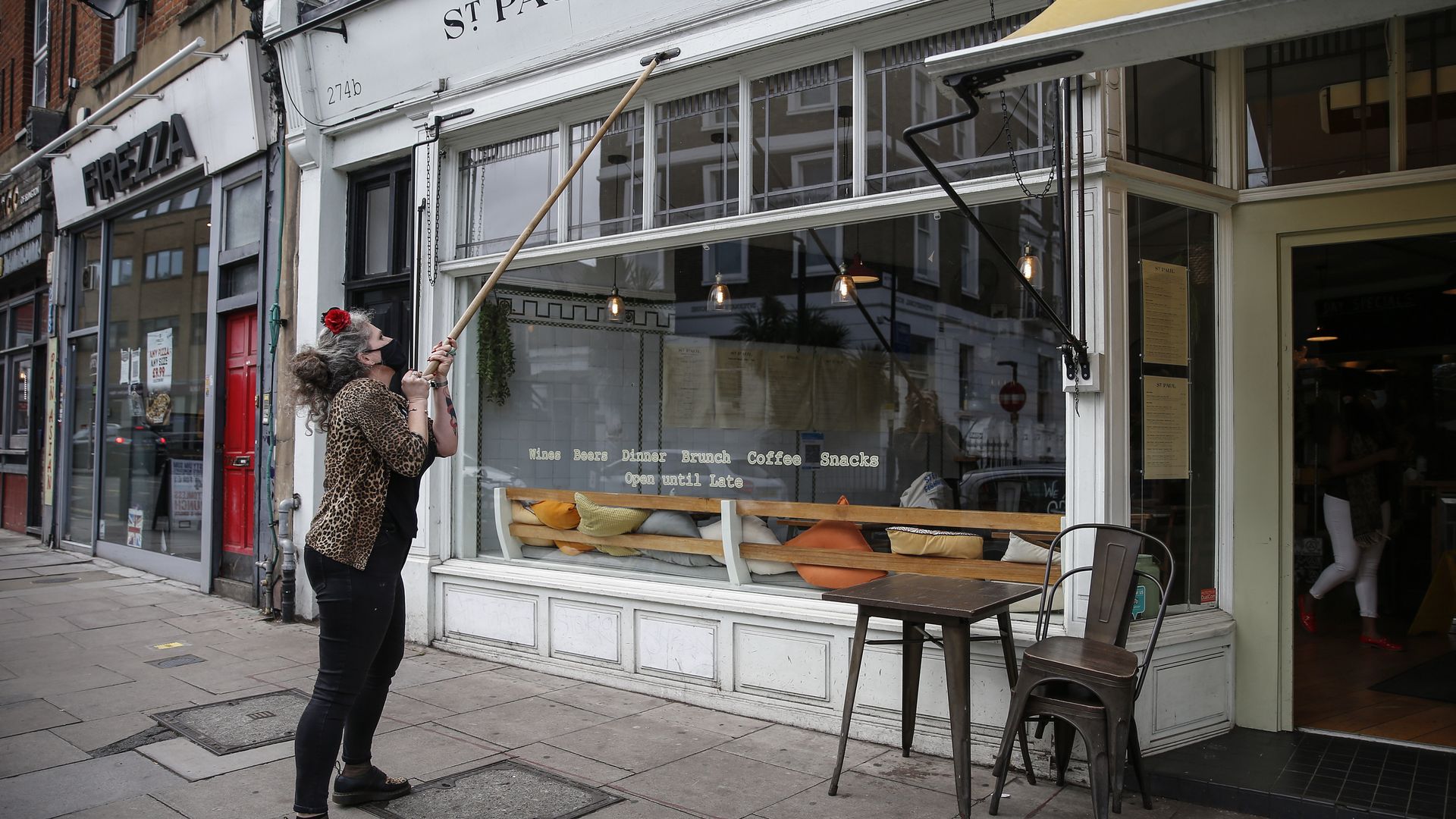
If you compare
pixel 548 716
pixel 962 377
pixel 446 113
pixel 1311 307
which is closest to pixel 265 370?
pixel 446 113

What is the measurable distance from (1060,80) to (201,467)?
8.35 meters

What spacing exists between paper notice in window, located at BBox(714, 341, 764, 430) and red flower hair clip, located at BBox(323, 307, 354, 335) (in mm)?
2776

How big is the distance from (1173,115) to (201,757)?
5.53 m

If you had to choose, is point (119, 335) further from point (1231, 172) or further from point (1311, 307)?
point (1311, 307)

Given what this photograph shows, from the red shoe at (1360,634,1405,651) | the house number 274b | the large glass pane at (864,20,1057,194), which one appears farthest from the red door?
the red shoe at (1360,634,1405,651)

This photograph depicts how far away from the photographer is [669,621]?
5.65 metres

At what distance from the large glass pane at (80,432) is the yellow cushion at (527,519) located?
761 centimetres

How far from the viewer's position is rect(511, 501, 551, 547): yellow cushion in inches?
265

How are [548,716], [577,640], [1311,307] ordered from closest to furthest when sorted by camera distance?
[548,716], [577,640], [1311,307]

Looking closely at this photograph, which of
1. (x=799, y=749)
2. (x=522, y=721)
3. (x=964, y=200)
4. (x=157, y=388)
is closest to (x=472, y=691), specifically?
(x=522, y=721)

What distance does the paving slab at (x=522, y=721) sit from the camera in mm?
4938

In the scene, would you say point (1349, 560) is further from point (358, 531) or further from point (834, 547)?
point (358, 531)

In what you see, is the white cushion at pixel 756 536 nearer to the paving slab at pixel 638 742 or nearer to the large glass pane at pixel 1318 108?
the paving slab at pixel 638 742

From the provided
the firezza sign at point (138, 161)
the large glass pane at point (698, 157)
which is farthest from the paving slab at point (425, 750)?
the firezza sign at point (138, 161)
